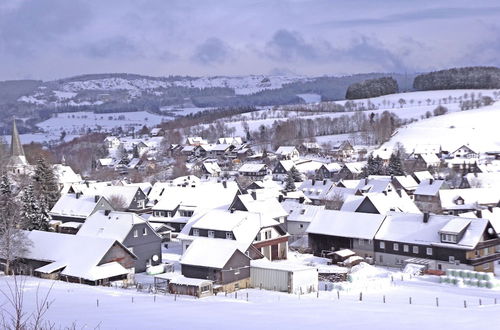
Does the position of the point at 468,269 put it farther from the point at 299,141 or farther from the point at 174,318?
the point at 299,141

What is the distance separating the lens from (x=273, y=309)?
23703 mm

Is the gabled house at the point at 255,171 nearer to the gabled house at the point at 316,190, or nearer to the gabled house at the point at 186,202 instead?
the gabled house at the point at 316,190

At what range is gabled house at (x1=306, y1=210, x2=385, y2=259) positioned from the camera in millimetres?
39806

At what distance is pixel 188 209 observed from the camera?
161ft

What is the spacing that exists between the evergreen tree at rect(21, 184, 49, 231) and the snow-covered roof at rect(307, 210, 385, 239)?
18.8 metres

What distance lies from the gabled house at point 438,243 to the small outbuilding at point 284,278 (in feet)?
29.3

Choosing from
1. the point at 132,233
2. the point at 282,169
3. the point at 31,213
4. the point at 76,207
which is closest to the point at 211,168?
the point at 282,169

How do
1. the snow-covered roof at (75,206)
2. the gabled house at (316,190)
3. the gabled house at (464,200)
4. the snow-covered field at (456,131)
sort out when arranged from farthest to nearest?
the snow-covered field at (456,131) < the gabled house at (316,190) < the gabled house at (464,200) < the snow-covered roof at (75,206)

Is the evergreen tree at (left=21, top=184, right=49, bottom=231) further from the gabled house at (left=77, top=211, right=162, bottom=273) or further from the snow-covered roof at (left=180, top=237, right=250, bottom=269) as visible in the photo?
the snow-covered roof at (left=180, top=237, right=250, bottom=269)

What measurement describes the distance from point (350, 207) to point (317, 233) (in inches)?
248

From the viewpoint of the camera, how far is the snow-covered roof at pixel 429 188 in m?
61.8

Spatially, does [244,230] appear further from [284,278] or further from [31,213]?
[31,213]

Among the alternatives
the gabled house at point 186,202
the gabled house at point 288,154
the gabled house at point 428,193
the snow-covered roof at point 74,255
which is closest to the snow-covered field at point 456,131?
the gabled house at point 288,154

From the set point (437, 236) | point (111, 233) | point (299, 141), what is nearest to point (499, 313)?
point (437, 236)
